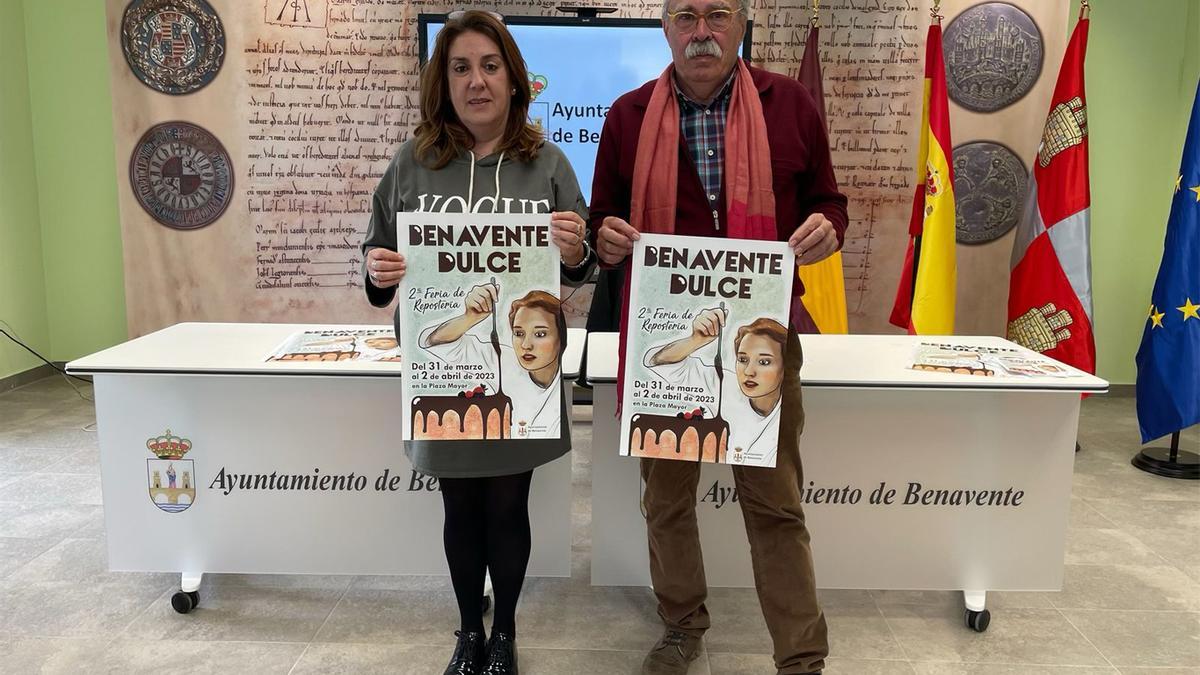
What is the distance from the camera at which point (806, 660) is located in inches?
68.7

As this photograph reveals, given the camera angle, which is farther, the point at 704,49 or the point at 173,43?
the point at 173,43

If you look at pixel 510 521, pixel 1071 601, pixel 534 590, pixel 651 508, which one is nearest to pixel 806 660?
pixel 651 508

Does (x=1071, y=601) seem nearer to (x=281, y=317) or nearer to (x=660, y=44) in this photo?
(x=660, y=44)

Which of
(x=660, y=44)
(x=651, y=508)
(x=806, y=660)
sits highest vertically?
(x=660, y=44)

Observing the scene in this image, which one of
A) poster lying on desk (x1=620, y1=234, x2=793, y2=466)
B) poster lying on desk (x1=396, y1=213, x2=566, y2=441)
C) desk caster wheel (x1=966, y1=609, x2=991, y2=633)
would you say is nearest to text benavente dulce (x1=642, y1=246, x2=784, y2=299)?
poster lying on desk (x1=620, y1=234, x2=793, y2=466)

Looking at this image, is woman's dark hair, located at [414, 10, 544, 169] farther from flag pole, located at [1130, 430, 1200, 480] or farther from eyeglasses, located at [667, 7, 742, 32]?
flag pole, located at [1130, 430, 1200, 480]

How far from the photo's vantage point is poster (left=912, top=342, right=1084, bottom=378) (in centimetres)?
215

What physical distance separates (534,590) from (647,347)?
110 cm

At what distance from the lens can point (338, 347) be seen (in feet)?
7.52

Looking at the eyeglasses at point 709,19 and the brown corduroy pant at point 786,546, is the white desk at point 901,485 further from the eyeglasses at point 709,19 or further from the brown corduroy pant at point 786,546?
the eyeglasses at point 709,19

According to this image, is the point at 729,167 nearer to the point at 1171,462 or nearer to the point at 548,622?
the point at 548,622

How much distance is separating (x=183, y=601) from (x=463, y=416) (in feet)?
3.73

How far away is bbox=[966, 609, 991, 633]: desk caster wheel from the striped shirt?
133 centimetres

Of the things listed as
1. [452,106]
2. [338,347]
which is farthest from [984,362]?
[338,347]
